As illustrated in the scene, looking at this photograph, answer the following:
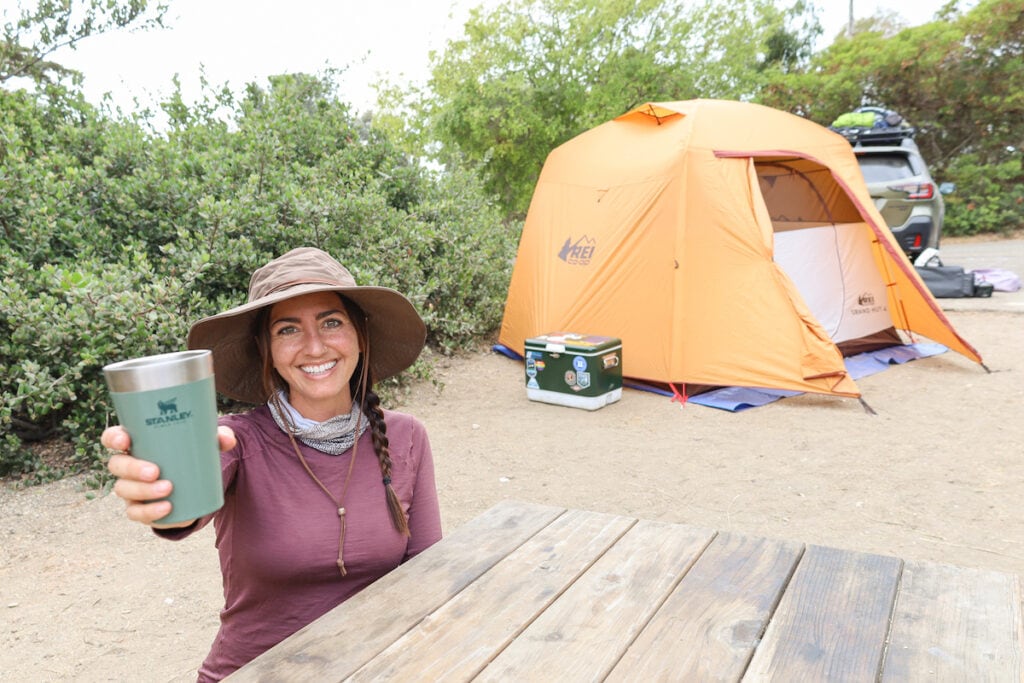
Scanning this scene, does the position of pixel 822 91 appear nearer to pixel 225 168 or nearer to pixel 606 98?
pixel 606 98

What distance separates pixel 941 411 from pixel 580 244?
2874 mm

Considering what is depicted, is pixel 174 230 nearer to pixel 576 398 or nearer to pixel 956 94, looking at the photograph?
pixel 576 398

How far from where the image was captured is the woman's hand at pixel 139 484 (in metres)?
0.90

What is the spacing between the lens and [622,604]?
131cm

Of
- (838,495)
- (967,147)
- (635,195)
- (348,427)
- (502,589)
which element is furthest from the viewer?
(967,147)

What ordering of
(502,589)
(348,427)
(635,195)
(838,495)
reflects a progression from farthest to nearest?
(635,195), (838,495), (348,427), (502,589)

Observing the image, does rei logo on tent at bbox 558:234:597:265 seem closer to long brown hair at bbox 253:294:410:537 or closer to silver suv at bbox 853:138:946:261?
long brown hair at bbox 253:294:410:537

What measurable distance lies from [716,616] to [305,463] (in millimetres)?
843

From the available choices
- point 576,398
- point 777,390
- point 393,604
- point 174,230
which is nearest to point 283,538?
point 393,604

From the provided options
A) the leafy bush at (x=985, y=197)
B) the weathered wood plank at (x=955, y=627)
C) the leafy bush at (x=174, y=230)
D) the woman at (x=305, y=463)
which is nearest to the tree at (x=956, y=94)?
the leafy bush at (x=985, y=197)

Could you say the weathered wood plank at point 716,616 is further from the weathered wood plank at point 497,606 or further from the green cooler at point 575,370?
the green cooler at point 575,370

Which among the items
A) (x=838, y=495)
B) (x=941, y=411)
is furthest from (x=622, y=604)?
(x=941, y=411)

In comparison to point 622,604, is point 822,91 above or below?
above

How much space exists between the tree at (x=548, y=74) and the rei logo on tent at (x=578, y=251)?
542 cm
